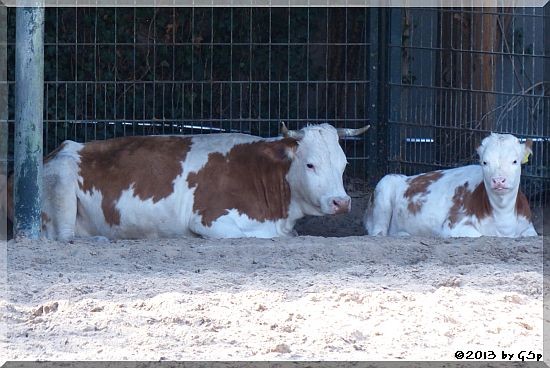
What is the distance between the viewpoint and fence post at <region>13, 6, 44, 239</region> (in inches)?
337

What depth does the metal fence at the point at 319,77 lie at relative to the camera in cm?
1148

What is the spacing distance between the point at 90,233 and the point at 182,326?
174 inches

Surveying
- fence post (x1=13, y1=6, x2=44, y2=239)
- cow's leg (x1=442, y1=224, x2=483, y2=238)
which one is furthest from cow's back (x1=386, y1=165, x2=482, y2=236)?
fence post (x1=13, y1=6, x2=44, y2=239)

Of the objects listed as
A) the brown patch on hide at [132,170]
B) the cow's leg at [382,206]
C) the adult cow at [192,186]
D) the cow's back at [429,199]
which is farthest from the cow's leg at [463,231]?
the brown patch on hide at [132,170]

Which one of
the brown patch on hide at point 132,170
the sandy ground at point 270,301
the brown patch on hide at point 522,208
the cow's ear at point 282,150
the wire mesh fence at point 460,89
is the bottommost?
the sandy ground at point 270,301

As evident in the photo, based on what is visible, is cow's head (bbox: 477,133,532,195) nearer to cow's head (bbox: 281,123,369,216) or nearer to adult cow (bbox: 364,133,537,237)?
adult cow (bbox: 364,133,537,237)

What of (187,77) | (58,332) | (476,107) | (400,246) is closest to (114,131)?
(187,77)

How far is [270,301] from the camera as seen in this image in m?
6.62

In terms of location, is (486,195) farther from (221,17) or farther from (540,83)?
(221,17)

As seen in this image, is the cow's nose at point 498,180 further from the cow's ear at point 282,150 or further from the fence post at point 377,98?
the fence post at point 377,98

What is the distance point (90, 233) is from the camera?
10453mm

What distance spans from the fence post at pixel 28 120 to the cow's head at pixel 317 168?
2.43m

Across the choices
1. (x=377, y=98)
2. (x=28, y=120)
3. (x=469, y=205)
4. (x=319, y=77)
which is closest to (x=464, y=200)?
(x=469, y=205)

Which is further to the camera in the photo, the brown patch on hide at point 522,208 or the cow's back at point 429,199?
the cow's back at point 429,199
